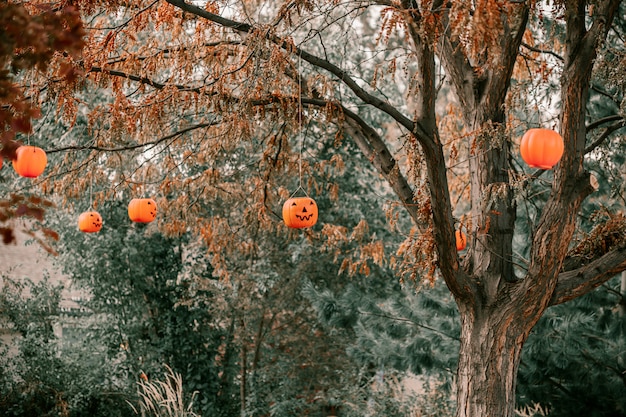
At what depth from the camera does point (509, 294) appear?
4426mm

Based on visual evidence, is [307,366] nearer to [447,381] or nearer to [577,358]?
[447,381]

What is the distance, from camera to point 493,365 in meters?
4.36

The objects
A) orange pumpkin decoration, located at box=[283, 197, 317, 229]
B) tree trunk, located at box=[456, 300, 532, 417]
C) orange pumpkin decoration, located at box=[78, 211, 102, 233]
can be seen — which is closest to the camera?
tree trunk, located at box=[456, 300, 532, 417]

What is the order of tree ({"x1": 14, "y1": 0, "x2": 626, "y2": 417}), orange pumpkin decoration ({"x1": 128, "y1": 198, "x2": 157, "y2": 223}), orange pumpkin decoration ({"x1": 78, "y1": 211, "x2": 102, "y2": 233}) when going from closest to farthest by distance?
tree ({"x1": 14, "y1": 0, "x2": 626, "y2": 417}), orange pumpkin decoration ({"x1": 128, "y1": 198, "x2": 157, "y2": 223}), orange pumpkin decoration ({"x1": 78, "y1": 211, "x2": 102, "y2": 233})

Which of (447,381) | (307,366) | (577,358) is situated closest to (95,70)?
(577,358)

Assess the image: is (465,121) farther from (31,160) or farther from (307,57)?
(31,160)

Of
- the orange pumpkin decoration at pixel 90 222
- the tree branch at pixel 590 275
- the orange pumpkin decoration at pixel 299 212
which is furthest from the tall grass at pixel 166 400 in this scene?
the tree branch at pixel 590 275

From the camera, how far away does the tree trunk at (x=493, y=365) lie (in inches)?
171

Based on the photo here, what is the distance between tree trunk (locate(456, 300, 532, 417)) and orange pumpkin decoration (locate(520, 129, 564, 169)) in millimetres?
1038

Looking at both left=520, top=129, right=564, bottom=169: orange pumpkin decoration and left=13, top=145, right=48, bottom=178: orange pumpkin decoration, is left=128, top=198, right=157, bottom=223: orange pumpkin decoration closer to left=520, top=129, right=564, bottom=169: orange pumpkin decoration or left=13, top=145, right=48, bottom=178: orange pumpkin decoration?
left=13, top=145, right=48, bottom=178: orange pumpkin decoration

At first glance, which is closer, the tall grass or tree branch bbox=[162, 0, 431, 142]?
tree branch bbox=[162, 0, 431, 142]

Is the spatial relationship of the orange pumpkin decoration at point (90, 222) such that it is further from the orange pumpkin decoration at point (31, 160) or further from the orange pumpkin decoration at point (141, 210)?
→ the orange pumpkin decoration at point (31, 160)

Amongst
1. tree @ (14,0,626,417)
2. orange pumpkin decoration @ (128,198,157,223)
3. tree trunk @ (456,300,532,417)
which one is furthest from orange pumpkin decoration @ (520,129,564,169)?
orange pumpkin decoration @ (128,198,157,223)

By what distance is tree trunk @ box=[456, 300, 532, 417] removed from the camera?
14.3 ft
